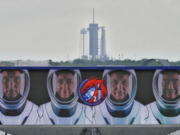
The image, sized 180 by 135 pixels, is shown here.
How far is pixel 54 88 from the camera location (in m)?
38.6

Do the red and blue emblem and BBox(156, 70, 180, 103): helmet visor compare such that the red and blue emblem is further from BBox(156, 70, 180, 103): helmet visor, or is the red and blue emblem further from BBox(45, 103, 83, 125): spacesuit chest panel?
BBox(156, 70, 180, 103): helmet visor

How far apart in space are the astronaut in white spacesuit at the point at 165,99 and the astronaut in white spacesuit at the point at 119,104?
67 cm

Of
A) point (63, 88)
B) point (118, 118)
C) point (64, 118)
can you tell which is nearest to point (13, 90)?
point (63, 88)

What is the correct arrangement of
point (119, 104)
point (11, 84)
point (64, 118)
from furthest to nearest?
point (64, 118) < point (119, 104) < point (11, 84)

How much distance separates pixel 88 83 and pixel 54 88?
2073 millimetres

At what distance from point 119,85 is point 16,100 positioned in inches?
247

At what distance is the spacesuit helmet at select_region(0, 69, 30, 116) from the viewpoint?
38.4 meters

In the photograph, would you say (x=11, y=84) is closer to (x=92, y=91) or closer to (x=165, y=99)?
(x=92, y=91)

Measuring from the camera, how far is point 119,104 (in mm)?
38906

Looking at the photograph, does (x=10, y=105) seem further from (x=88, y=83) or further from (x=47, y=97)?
(x=88, y=83)

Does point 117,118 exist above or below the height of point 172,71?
below

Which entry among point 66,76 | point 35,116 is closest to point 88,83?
point 66,76

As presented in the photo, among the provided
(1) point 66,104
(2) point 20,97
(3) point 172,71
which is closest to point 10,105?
(2) point 20,97

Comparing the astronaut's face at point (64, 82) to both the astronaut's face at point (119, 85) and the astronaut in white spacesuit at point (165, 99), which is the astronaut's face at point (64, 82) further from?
the astronaut in white spacesuit at point (165, 99)
